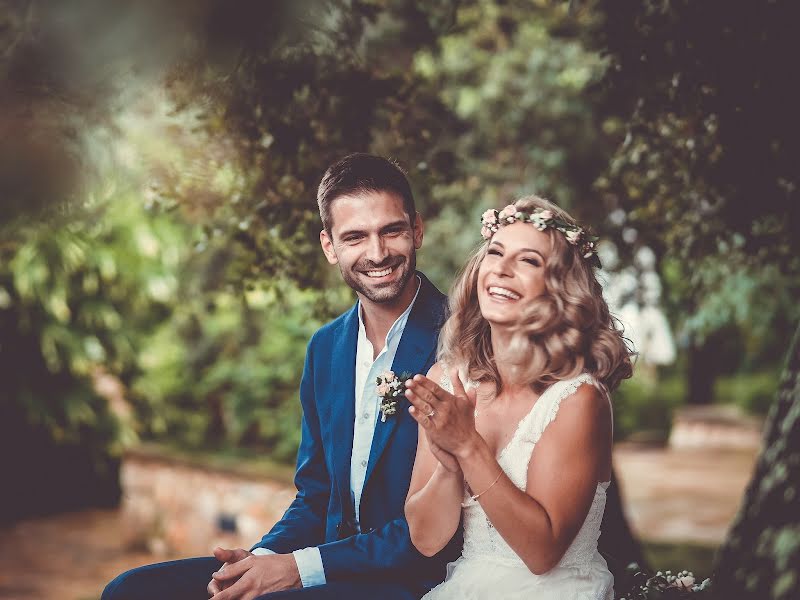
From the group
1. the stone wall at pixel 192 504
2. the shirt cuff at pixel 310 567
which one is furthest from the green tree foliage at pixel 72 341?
the shirt cuff at pixel 310 567

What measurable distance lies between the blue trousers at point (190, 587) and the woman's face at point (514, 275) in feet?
2.78

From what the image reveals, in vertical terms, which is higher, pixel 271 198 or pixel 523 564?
pixel 271 198

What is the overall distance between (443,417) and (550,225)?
2.19 feet

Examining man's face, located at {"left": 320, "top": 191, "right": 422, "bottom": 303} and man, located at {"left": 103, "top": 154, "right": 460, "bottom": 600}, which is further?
man's face, located at {"left": 320, "top": 191, "right": 422, "bottom": 303}

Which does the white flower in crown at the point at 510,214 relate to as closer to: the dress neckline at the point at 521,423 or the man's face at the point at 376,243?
the man's face at the point at 376,243

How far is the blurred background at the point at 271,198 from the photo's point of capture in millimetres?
3029

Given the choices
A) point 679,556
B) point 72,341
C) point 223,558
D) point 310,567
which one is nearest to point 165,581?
point 223,558

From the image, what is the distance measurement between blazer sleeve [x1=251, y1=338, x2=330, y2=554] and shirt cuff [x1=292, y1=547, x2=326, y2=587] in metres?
0.28

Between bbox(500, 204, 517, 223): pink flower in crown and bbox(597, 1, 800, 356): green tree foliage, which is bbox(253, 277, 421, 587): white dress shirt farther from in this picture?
bbox(597, 1, 800, 356): green tree foliage

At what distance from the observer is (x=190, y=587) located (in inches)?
103

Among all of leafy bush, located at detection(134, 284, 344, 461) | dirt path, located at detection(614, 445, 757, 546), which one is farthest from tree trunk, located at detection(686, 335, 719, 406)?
leafy bush, located at detection(134, 284, 344, 461)

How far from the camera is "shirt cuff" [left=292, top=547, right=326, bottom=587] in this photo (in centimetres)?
250

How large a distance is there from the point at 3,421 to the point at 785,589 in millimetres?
9796

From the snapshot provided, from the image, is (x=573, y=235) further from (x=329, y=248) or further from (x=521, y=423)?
(x=329, y=248)
